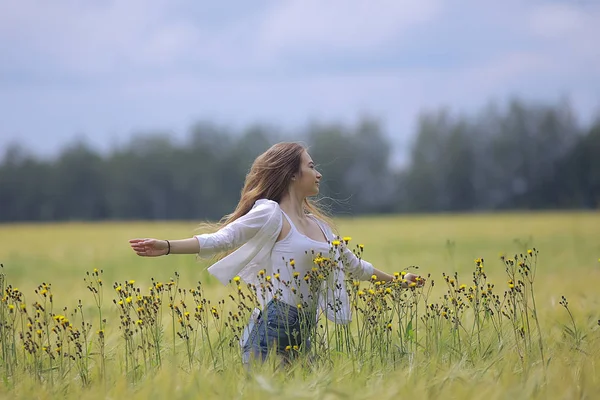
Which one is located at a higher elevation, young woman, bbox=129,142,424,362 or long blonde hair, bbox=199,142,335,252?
long blonde hair, bbox=199,142,335,252

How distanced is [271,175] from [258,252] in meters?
0.56

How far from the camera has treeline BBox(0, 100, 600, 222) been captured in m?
52.5

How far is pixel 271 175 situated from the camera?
5.46m

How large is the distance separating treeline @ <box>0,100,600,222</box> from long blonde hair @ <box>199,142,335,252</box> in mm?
45532

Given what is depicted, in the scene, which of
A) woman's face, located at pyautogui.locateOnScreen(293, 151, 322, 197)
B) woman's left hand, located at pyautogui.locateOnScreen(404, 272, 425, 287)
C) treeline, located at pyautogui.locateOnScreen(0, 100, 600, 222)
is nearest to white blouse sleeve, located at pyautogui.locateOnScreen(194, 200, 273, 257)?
woman's face, located at pyautogui.locateOnScreen(293, 151, 322, 197)

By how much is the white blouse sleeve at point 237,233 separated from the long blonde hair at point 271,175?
0.59ft

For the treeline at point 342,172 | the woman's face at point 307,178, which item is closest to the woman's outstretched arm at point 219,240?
the woman's face at point 307,178

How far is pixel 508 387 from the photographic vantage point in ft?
13.7

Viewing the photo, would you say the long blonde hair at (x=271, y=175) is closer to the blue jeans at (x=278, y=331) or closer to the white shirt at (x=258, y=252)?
the white shirt at (x=258, y=252)

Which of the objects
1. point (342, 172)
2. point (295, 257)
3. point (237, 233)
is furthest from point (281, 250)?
point (342, 172)

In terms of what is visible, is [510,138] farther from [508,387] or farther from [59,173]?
[508,387]

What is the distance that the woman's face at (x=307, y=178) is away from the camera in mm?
5387

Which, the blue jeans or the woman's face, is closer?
the blue jeans

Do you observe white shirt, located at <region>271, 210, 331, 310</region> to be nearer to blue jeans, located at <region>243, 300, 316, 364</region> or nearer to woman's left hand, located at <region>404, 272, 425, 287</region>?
blue jeans, located at <region>243, 300, 316, 364</region>
